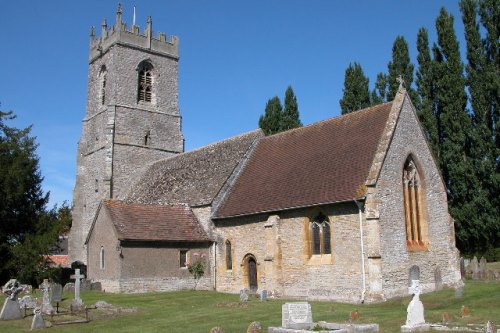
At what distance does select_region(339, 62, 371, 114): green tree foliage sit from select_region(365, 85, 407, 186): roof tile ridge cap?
59.8 feet

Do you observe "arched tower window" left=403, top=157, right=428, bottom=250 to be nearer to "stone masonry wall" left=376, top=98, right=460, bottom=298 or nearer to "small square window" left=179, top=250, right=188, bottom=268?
"stone masonry wall" left=376, top=98, right=460, bottom=298

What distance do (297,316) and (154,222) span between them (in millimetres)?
16519

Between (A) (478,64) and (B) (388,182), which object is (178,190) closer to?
(B) (388,182)

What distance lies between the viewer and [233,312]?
20.0 metres

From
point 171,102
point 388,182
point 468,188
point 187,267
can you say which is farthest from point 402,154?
point 171,102

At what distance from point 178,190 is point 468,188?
1811 centimetres

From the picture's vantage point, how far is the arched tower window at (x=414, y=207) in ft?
80.4

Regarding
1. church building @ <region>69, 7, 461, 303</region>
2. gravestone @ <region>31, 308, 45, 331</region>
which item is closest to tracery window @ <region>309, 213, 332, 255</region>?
church building @ <region>69, 7, 461, 303</region>

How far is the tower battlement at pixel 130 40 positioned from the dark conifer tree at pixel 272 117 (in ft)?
31.9

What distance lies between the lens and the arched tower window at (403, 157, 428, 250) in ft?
80.4

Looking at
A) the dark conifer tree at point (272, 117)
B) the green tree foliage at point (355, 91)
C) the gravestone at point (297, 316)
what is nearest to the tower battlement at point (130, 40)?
the dark conifer tree at point (272, 117)

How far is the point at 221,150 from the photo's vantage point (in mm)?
34969

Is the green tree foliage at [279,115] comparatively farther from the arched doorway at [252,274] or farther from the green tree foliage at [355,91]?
the arched doorway at [252,274]

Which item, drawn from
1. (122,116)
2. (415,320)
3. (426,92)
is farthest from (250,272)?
(122,116)
